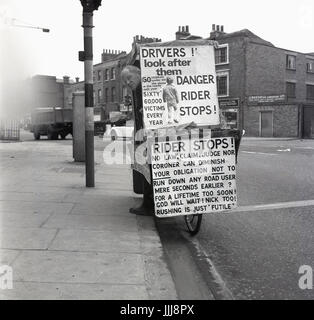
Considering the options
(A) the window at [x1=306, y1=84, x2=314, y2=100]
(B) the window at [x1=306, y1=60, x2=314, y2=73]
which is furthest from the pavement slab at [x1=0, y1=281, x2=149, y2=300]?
(B) the window at [x1=306, y1=60, x2=314, y2=73]

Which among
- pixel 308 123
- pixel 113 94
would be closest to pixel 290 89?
pixel 308 123

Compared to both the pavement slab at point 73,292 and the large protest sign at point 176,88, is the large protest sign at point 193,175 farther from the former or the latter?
the pavement slab at point 73,292

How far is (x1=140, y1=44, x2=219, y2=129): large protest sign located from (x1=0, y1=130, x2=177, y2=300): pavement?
1506 mm

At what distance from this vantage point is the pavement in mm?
3918

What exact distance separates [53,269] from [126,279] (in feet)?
2.30

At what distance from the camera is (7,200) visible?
763 centimetres

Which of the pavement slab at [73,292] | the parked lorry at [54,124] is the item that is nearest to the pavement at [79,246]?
the pavement slab at [73,292]

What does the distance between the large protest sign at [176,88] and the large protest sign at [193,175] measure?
44cm

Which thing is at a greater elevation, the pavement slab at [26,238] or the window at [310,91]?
the window at [310,91]

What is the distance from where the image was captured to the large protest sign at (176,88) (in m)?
5.94

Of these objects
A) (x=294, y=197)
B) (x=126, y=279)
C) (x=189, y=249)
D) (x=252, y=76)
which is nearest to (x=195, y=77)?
(x=189, y=249)

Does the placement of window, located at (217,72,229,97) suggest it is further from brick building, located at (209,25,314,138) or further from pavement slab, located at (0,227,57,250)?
pavement slab, located at (0,227,57,250)

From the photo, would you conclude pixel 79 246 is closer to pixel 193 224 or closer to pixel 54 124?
pixel 193 224
